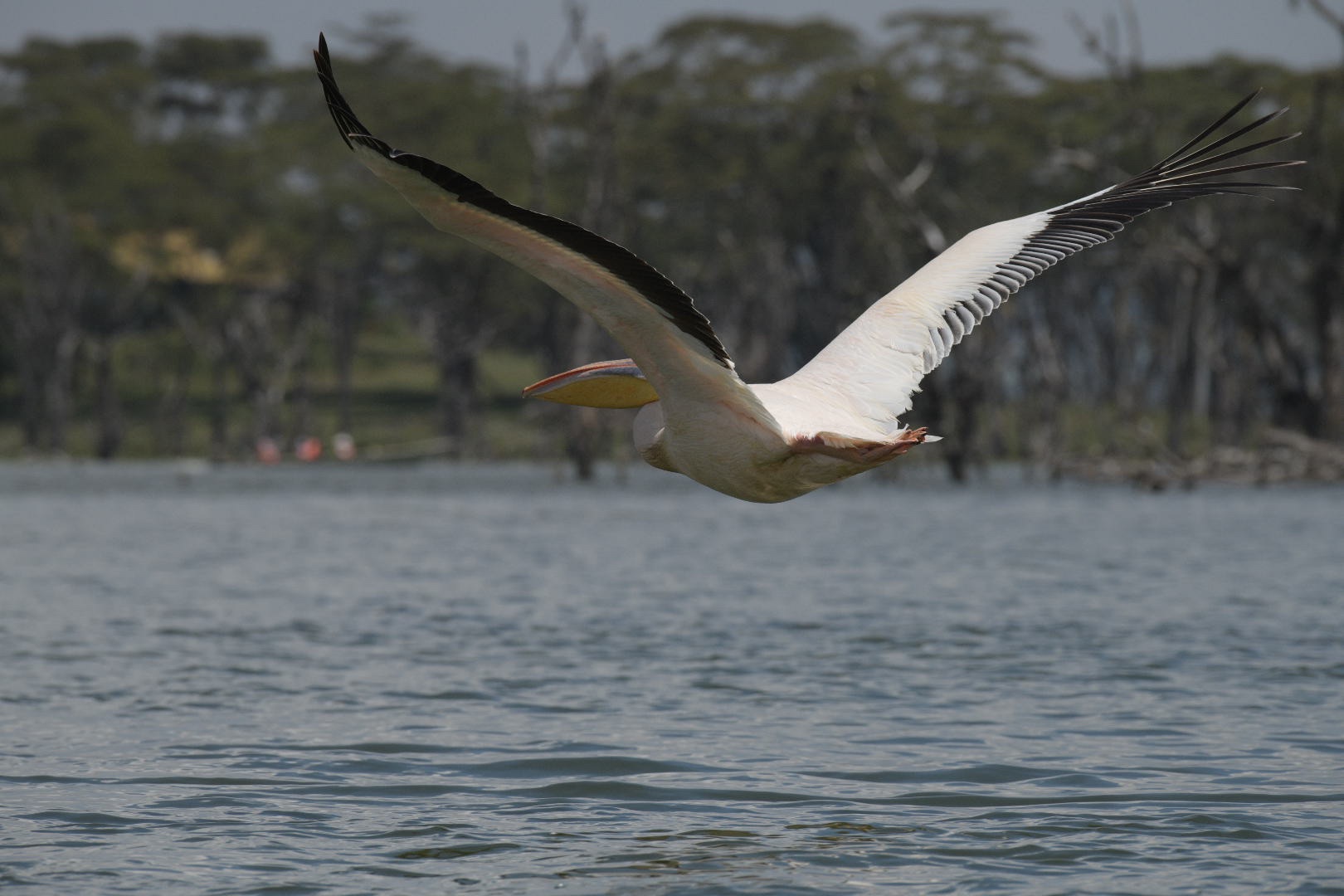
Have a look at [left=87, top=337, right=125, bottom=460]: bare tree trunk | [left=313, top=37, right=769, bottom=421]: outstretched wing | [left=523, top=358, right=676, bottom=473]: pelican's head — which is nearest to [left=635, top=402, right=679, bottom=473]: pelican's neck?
[left=523, top=358, right=676, bottom=473]: pelican's head

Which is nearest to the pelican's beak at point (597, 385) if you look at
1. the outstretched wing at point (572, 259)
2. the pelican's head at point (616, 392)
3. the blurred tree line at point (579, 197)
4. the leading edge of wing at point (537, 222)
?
the pelican's head at point (616, 392)

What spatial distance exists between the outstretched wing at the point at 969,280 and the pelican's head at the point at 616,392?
1.02 metres

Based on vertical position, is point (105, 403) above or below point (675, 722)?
above

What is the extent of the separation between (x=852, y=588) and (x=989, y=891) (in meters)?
10.6

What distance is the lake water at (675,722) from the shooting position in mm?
6668

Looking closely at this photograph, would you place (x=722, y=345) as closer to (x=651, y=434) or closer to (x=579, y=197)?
(x=651, y=434)

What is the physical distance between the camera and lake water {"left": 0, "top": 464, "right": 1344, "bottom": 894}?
667 cm

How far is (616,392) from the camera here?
7113 millimetres

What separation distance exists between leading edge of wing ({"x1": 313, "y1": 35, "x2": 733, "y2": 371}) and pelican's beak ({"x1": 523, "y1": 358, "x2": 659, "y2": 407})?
3.28ft

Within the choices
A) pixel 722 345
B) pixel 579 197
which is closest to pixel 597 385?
pixel 722 345

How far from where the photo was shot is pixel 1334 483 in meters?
35.2

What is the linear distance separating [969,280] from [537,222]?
3606 mm

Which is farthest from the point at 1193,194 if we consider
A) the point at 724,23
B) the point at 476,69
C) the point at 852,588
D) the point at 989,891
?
the point at 476,69

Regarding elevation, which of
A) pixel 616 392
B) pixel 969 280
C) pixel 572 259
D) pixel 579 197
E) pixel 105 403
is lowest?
pixel 616 392
